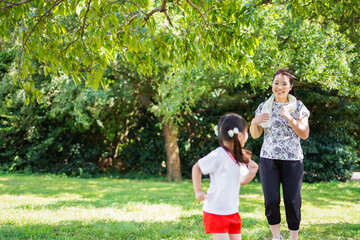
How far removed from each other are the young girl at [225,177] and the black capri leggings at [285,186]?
835mm

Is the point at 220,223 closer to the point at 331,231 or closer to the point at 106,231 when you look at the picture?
the point at 106,231

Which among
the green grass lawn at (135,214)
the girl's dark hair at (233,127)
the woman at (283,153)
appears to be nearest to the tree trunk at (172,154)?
the green grass lawn at (135,214)

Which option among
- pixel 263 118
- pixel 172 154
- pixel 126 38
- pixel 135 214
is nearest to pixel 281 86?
pixel 263 118

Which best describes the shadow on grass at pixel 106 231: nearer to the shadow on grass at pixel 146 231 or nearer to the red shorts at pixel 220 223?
the shadow on grass at pixel 146 231

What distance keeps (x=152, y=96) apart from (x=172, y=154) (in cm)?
201

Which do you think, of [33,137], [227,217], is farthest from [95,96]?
[227,217]

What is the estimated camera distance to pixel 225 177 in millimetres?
2785

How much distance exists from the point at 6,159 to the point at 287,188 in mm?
11498

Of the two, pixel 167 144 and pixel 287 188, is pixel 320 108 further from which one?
pixel 287 188

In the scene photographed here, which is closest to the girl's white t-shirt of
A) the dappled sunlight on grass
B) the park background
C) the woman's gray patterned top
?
the woman's gray patterned top

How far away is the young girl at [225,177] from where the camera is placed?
2.74 metres

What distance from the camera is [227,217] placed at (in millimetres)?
2748

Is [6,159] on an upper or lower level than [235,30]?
lower

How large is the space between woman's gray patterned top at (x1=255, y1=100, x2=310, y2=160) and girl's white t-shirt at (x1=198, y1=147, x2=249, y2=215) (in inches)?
36.5
